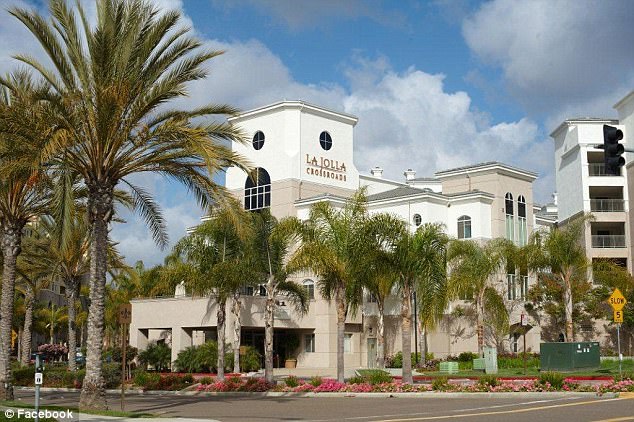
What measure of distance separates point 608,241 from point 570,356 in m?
24.0

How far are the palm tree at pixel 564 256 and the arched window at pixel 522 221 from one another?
695 cm

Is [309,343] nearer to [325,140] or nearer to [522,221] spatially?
[325,140]

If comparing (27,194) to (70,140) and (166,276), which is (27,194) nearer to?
(70,140)

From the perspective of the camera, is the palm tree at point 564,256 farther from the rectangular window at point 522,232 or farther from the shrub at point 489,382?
the shrub at point 489,382

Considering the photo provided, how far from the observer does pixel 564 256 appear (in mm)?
46438

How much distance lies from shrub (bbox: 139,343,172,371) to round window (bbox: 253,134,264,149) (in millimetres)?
16776

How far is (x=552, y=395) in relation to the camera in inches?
985

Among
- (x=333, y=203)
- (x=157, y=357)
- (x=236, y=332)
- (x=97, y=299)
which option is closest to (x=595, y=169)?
(x=333, y=203)

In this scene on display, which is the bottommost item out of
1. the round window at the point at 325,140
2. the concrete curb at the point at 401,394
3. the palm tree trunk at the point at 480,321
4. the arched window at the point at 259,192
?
the concrete curb at the point at 401,394

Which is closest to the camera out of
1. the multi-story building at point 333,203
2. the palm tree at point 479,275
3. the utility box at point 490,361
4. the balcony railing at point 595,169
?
the utility box at point 490,361

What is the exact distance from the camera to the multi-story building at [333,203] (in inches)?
1972

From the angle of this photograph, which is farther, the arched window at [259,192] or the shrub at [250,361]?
the arched window at [259,192]

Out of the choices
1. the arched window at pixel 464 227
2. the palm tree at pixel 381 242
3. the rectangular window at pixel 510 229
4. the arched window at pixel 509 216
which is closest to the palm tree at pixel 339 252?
the palm tree at pixel 381 242

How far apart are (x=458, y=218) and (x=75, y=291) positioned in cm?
2632
